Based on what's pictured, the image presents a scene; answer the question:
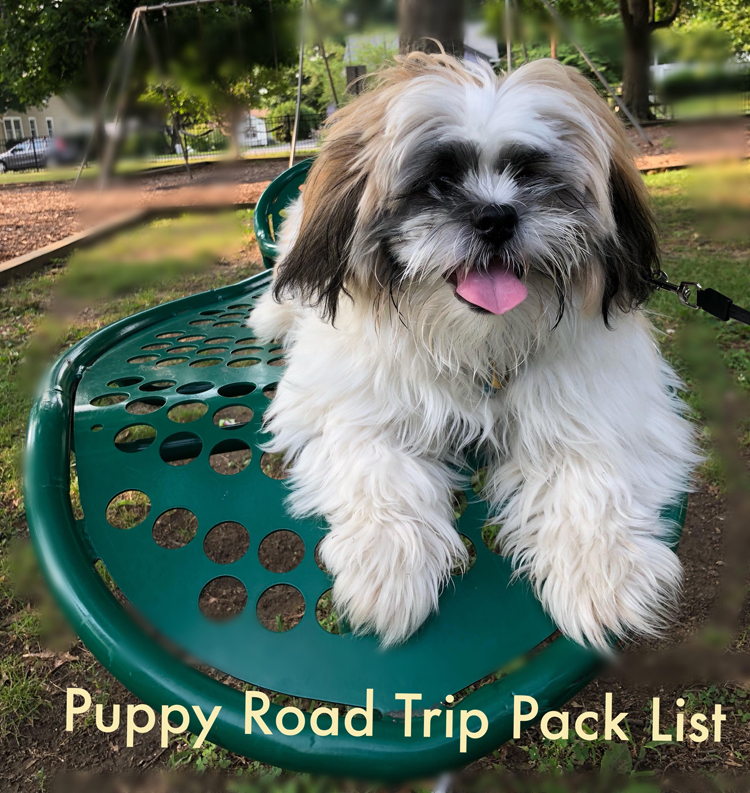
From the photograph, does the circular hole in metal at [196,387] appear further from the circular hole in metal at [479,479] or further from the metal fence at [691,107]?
the metal fence at [691,107]

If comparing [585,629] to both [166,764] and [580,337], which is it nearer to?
[580,337]

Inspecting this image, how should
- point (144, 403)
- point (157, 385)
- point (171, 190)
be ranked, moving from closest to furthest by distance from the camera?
point (144, 403) → point (157, 385) → point (171, 190)

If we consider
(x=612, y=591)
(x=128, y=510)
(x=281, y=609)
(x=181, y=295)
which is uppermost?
(x=181, y=295)

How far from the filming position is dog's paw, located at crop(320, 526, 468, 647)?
4.60 ft

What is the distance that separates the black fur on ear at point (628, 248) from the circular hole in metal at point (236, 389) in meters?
1.12

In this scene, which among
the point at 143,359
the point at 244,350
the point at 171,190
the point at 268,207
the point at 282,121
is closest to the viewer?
the point at 143,359

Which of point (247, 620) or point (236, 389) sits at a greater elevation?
point (236, 389)

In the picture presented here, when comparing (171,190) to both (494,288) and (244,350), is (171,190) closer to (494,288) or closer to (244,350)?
(244,350)

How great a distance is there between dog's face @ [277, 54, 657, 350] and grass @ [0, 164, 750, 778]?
2.10 feet

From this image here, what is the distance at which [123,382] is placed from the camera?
2.30 meters

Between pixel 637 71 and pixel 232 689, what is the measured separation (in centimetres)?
1858

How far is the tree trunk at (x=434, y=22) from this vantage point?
5523 mm

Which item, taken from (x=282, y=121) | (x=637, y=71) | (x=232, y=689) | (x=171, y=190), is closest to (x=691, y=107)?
(x=637, y=71)

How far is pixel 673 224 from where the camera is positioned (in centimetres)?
730
